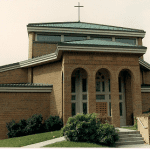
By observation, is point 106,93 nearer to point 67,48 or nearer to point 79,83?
point 79,83

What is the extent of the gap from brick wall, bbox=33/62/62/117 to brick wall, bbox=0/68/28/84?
1.91m

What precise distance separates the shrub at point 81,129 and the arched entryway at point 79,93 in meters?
5.58

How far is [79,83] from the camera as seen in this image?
61.0ft

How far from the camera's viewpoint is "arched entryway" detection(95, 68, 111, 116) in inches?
726

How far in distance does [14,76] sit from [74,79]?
7.42 metres

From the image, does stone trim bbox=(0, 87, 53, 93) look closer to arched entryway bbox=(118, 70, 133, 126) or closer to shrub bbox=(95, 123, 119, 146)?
arched entryway bbox=(118, 70, 133, 126)

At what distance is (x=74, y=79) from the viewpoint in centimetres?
1891

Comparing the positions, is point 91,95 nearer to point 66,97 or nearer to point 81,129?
point 66,97

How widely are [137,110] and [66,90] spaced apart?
20.6 ft

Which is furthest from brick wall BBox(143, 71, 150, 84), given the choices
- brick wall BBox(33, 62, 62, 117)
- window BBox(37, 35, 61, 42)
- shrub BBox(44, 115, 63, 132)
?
shrub BBox(44, 115, 63, 132)

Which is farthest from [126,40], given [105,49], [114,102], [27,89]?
[27,89]

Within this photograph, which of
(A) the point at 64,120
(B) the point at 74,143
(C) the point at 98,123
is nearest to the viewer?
(B) the point at 74,143

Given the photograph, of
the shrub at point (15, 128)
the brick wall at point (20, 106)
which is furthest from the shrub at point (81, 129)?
the brick wall at point (20, 106)

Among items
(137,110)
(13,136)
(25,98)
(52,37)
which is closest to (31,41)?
(52,37)
